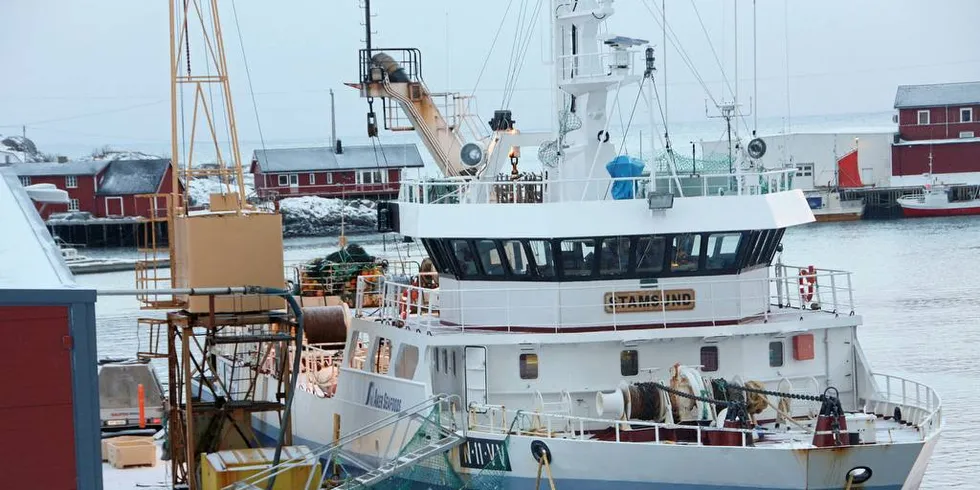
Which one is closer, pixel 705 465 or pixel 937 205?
pixel 705 465

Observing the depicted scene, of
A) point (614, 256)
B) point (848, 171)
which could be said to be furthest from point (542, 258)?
point (848, 171)

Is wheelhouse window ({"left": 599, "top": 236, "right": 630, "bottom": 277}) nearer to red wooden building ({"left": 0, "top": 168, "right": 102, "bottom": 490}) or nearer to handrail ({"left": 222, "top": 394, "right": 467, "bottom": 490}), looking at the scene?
handrail ({"left": 222, "top": 394, "right": 467, "bottom": 490})

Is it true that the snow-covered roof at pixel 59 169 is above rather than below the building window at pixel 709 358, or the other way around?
above

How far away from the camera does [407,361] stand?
80.7 ft

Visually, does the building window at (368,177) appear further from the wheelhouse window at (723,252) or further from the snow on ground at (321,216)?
the wheelhouse window at (723,252)

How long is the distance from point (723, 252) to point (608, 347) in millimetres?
2489

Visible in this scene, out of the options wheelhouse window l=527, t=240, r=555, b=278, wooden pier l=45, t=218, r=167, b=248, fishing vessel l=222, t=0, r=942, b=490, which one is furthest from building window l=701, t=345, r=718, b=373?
wooden pier l=45, t=218, r=167, b=248

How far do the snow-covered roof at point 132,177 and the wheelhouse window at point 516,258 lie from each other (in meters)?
81.3

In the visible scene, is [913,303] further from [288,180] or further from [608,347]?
[288,180]

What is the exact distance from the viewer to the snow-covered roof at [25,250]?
645 inches

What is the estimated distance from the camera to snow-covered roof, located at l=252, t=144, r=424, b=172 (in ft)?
341

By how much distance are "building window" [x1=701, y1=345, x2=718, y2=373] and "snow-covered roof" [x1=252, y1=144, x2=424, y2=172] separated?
262 feet

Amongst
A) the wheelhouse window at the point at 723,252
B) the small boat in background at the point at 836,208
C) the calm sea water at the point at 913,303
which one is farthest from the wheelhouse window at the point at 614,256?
the small boat in background at the point at 836,208

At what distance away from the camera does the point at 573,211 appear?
2291 cm
